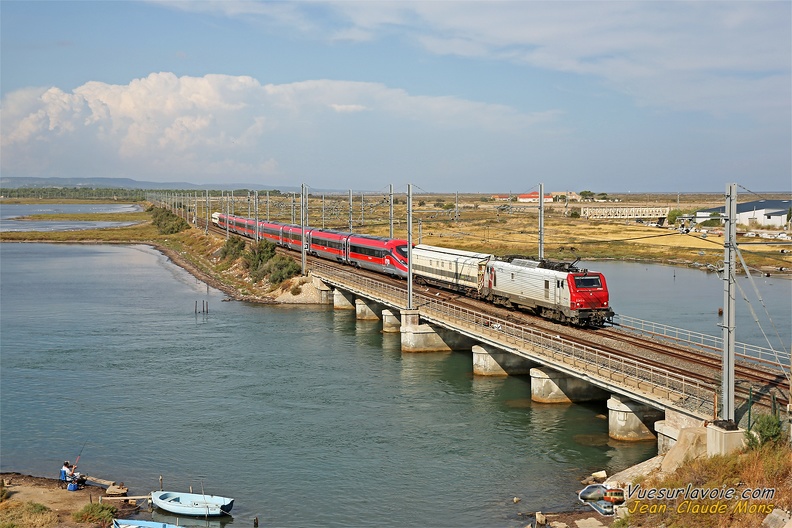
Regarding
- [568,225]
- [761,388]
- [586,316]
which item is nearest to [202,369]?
[586,316]

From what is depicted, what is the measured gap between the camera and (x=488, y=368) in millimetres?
53219

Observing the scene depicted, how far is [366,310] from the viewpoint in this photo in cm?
7912

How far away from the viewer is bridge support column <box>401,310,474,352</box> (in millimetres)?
61188

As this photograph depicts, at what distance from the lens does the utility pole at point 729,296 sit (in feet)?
91.7

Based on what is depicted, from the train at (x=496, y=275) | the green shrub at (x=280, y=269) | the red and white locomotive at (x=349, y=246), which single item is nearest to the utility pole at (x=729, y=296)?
the train at (x=496, y=275)

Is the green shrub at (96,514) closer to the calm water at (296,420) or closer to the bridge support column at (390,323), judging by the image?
the calm water at (296,420)

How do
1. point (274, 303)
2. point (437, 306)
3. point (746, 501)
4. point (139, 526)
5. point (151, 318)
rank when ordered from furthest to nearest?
point (274, 303) < point (151, 318) < point (437, 306) < point (139, 526) < point (746, 501)

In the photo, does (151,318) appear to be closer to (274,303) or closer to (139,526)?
(274,303)

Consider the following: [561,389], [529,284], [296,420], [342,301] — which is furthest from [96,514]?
[342,301]

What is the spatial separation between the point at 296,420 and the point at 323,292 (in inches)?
1765

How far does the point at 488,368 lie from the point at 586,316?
7.47 metres

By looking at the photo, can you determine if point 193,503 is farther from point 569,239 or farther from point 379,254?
point 569,239

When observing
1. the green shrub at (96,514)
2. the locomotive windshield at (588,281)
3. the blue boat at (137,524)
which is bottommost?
the green shrub at (96,514)

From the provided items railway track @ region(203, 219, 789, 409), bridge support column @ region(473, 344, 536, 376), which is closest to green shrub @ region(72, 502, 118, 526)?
railway track @ region(203, 219, 789, 409)
